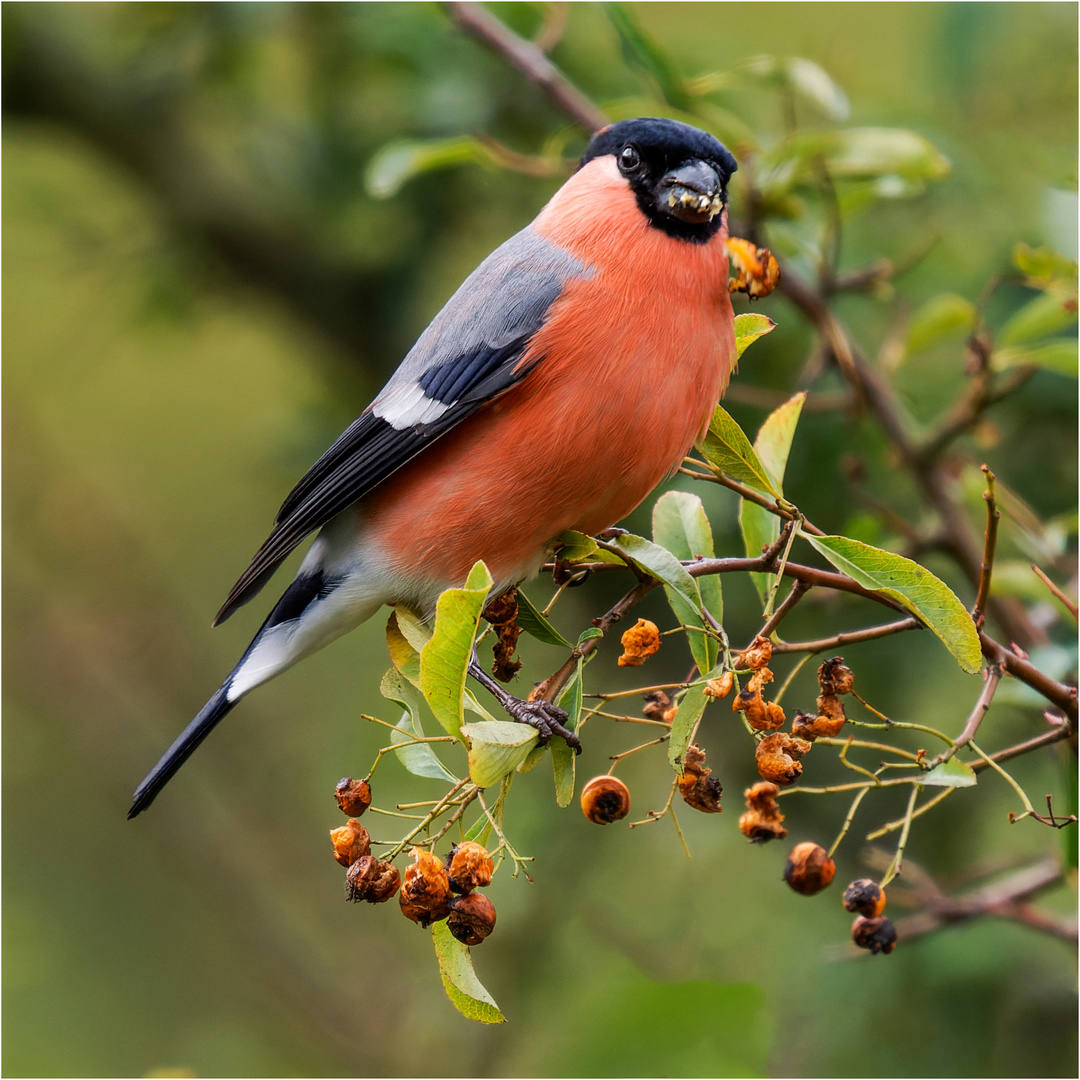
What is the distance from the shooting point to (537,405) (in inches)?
65.4

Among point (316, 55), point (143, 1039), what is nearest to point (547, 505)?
point (316, 55)

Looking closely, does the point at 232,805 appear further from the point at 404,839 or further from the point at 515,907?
the point at 404,839

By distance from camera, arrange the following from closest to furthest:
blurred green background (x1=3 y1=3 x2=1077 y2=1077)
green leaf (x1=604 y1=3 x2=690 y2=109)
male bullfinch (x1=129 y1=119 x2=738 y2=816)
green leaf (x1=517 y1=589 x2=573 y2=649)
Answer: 1. green leaf (x1=517 y1=589 x2=573 y2=649)
2. male bullfinch (x1=129 y1=119 x2=738 y2=816)
3. green leaf (x1=604 y1=3 x2=690 y2=109)
4. blurred green background (x1=3 y1=3 x2=1077 y2=1077)

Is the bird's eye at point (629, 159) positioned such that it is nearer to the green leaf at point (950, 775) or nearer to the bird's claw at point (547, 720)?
the bird's claw at point (547, 720)

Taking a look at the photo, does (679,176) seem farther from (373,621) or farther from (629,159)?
(373,621)

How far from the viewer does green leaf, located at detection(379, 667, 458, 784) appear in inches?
53.1

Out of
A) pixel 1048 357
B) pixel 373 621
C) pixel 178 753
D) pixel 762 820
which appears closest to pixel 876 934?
pixel 762 820

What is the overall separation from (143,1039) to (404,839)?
3048 millimetres

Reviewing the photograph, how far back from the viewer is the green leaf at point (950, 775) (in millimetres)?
1136

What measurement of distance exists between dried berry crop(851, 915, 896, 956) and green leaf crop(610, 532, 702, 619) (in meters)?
0.40

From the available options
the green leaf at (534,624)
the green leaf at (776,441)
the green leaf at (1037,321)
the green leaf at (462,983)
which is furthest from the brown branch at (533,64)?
the green leaf at (462,983)

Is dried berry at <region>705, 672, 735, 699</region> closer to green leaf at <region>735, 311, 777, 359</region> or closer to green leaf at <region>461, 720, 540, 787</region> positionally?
green leaf at <region>461, 720, 540, 787</region>

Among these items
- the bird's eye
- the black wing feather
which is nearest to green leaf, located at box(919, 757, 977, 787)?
the black wing feather

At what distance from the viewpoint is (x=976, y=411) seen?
1947 millimetres
